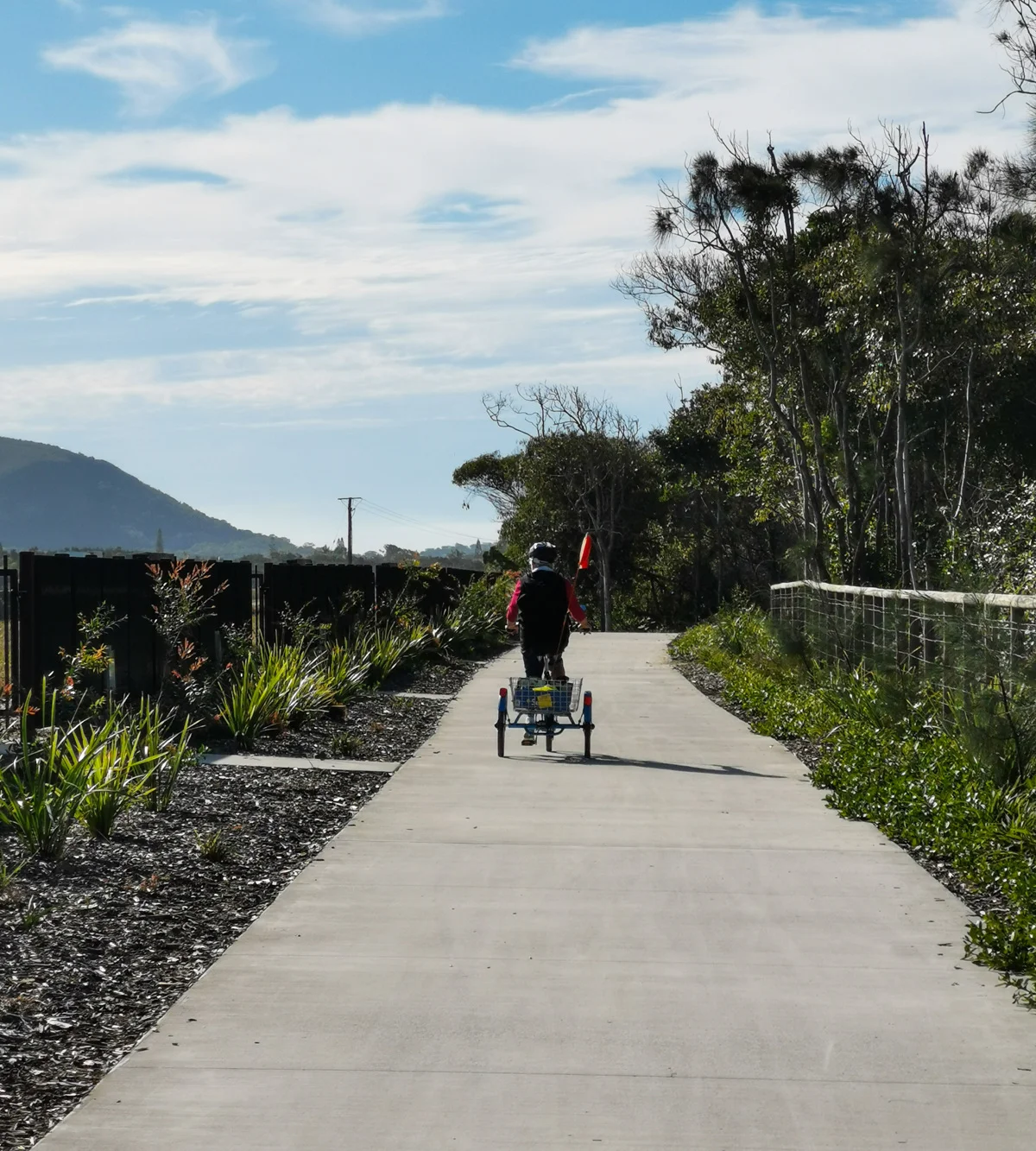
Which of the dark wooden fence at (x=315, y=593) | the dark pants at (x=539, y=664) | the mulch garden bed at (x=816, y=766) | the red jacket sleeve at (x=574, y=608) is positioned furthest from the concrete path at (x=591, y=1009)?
the dark wooden fence at (x=315, y=593)

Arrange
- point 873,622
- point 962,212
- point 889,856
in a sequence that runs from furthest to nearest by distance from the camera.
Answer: point 962,212 < point 873,622 < point 889,856

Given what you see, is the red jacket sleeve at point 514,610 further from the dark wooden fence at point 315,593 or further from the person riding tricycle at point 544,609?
the dark wooden fence at point 315,593

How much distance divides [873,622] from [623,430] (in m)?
39.0

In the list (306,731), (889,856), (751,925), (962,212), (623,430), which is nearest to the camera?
(751,925)

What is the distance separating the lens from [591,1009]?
5973 mm

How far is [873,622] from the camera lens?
660 inches

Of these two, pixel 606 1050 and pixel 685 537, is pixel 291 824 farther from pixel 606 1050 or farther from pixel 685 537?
pixel 685 537

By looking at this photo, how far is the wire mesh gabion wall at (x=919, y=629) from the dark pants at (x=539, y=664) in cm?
304

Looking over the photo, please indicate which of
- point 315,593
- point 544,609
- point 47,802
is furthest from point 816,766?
point 315,593

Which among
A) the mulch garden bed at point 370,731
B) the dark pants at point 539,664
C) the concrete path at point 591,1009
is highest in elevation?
the dark pants at point 539,664

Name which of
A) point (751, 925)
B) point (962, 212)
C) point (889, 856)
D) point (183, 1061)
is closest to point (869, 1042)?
point (751, 925)

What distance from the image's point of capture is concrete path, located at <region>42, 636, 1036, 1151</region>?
478cm

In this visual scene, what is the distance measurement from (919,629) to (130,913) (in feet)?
29.9

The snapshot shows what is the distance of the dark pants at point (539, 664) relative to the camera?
48.0 feet
